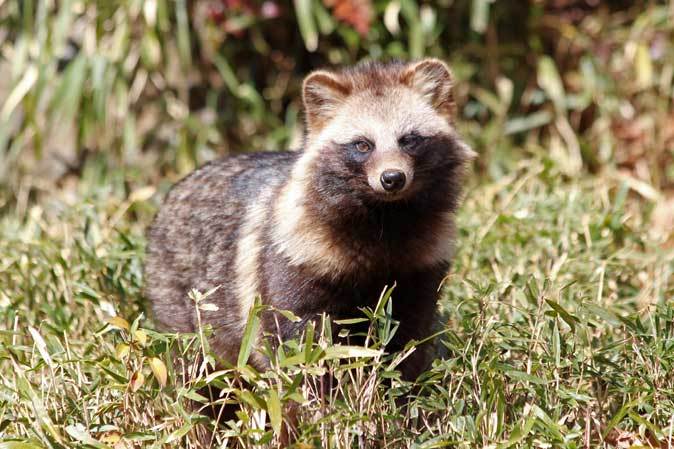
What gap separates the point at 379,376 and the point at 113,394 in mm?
943

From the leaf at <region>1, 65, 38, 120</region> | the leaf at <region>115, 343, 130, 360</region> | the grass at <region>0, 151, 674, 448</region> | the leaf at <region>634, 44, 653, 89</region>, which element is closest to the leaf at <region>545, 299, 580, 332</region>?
the grass at <region>0, 151, 674, 448</region>

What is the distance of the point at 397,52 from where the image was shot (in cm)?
696

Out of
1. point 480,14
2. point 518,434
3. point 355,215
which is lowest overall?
point 518,434

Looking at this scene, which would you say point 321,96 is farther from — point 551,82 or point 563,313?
point 551,82

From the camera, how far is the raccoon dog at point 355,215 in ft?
11.4

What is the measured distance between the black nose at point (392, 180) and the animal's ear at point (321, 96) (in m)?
0.49

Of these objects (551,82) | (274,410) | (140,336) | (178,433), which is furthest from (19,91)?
(274,410)

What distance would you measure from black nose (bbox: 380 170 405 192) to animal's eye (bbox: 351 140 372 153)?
22 cm

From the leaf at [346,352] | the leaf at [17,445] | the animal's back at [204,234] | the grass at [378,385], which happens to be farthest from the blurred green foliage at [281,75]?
the leaf at [17,445]

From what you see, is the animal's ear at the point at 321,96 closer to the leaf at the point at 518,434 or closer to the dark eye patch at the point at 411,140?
the dark eye patch at the point at 411,140

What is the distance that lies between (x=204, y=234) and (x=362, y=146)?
0.92 m

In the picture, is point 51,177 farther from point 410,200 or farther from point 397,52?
point 410,200

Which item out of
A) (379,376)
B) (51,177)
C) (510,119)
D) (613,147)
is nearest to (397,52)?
(510,119)

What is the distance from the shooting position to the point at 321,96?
12.3ft
